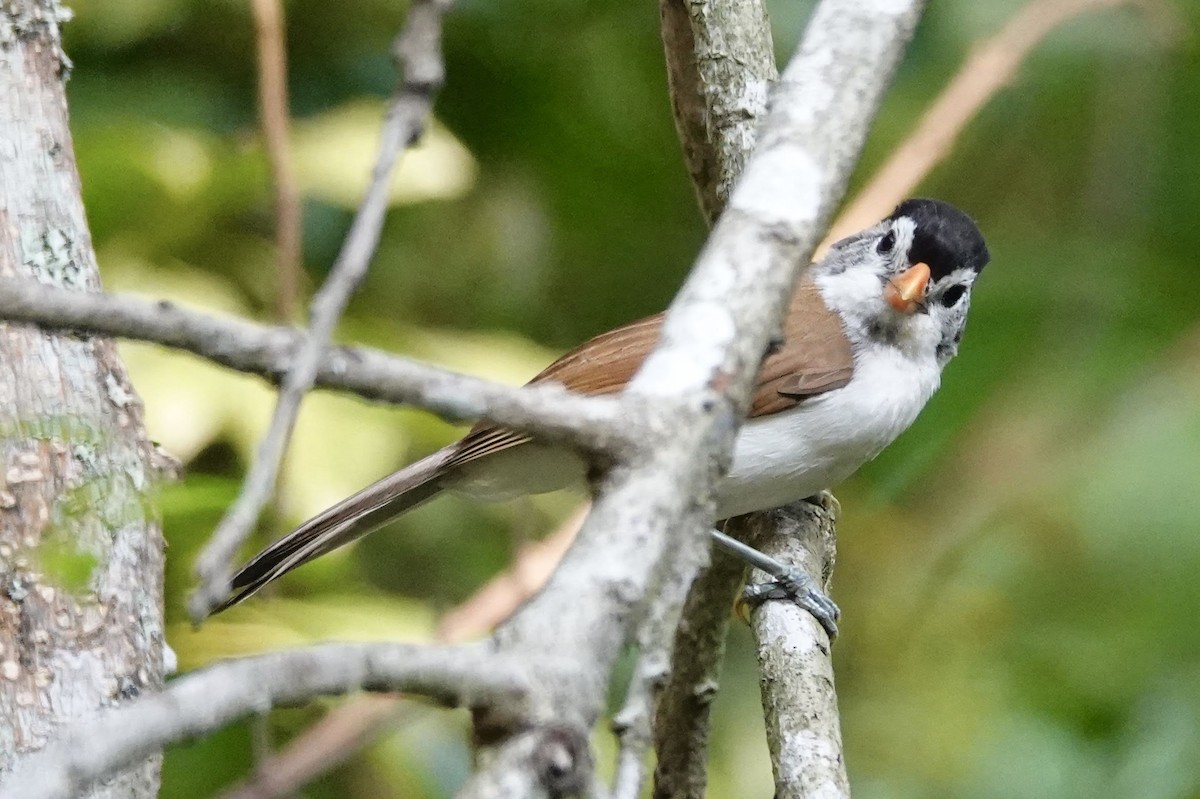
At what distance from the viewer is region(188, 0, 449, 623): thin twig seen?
0.87m

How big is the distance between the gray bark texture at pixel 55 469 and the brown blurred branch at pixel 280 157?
1407 millimetres

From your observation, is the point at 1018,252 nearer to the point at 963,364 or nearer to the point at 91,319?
the point at 963,364

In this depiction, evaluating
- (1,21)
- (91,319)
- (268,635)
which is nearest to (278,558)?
(268,635)

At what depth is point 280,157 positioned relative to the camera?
349 centimetres

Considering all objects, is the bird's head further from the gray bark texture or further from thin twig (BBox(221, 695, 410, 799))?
the gray bark texture

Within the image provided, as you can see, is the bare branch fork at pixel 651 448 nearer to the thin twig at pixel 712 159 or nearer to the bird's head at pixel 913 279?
the thin twig at pixel 712 159

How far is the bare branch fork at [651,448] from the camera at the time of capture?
0.96 metres

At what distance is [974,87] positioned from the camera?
363cm

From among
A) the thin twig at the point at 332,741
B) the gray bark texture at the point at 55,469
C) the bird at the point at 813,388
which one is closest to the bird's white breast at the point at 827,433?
the bird at the point at 813,388

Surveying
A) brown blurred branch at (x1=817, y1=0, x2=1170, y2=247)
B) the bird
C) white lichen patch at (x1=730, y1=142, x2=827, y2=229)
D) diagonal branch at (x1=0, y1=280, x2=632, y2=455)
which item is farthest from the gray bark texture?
brown blurred branch at (x1=817, y1=0, x2=1170, y2=247)

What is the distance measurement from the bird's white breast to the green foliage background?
26 centimetres

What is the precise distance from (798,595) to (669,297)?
2886 millimetres

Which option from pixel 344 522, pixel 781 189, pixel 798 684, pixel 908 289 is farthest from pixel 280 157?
pixel 781 189

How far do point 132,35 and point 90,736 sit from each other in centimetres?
383
